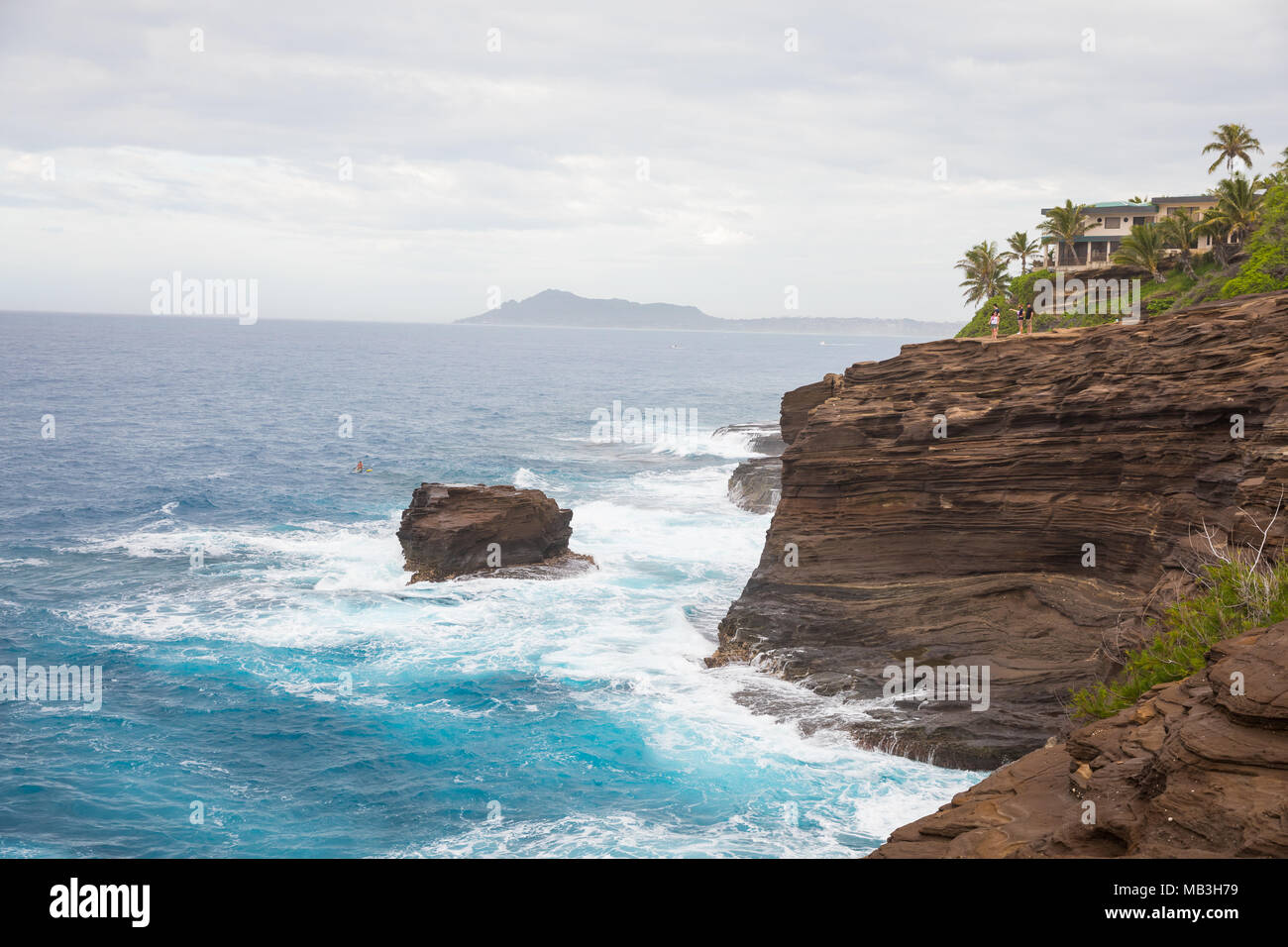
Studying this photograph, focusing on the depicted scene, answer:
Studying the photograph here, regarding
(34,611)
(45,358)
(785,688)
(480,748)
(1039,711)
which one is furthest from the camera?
(45,358)

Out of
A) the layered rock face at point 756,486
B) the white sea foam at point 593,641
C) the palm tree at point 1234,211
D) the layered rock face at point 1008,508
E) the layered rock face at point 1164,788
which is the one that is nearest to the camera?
the layered rock face at point 1164,788

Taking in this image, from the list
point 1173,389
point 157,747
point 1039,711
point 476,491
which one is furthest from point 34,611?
point 1173,389

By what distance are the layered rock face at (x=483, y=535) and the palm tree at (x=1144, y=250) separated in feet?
113

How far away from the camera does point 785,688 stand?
28.6 m

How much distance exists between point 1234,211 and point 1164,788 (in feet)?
159

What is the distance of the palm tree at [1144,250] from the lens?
5166cm

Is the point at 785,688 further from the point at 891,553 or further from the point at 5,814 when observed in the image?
the point at 5,814

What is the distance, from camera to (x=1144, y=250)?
51938mm

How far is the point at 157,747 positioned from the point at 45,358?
523ft
